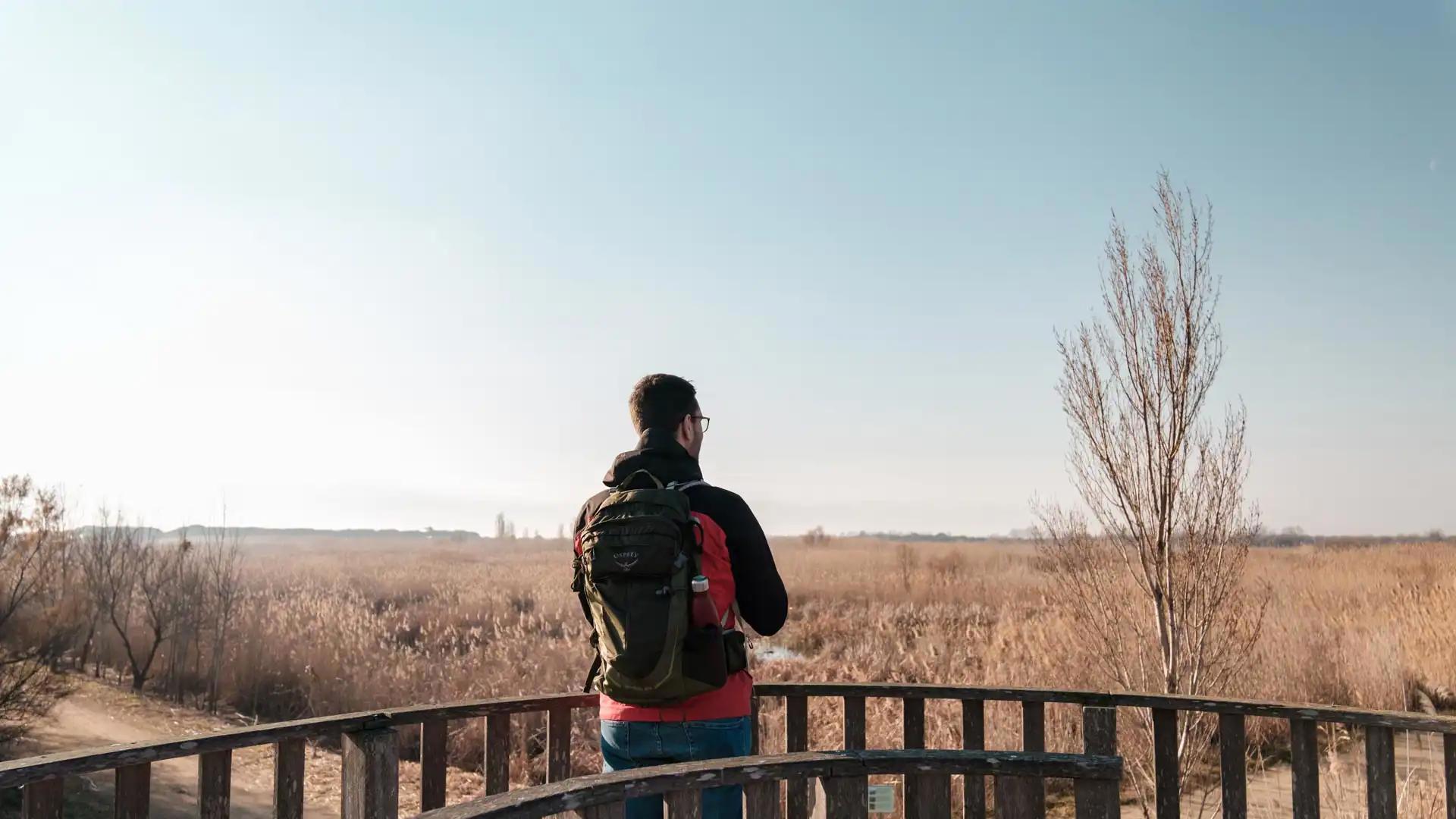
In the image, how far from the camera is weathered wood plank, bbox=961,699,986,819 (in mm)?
3818

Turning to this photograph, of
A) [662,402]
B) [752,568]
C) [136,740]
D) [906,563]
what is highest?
[662,402]

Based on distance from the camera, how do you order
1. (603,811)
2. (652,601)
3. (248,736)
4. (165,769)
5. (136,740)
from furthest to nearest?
(165,769)
(136,740)
(248,736)
(652,601)
(603,811)

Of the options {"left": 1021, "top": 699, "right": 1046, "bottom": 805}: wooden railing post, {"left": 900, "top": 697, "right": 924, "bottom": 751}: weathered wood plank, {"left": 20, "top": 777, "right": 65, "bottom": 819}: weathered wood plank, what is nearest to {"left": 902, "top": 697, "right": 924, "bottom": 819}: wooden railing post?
{"left": 900, "top": 697, "right": 924, "bottom": 751}: weathered wood plank

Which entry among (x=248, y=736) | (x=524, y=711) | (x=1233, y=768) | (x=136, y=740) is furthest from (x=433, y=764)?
(x=136, y=740)

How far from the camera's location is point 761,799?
2359 mm

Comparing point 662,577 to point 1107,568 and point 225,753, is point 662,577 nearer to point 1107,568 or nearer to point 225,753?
point 225,753

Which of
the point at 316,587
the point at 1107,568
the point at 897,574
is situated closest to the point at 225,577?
the point at 316,587

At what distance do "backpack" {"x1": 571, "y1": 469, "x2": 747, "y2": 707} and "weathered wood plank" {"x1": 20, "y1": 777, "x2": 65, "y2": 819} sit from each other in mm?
1373

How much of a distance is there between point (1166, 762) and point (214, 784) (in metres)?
3.12

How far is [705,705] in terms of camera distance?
2906 millimetres

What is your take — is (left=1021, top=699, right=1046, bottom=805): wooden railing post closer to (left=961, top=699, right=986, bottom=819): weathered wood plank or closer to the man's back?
(left=961, top=699, right=986, bottom=819): weathered wood plank

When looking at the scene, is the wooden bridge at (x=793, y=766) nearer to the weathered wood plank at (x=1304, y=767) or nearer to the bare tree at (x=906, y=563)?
the weathered wood plank at (x=1304, y=767)

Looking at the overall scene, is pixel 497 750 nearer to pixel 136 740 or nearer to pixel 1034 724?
pixel 1034 724

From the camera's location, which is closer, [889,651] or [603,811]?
[603,811]
